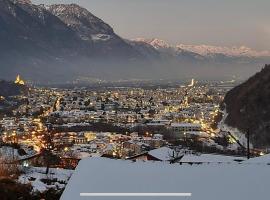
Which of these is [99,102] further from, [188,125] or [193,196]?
[193,196]

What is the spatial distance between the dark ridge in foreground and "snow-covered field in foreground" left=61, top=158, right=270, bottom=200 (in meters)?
44.0

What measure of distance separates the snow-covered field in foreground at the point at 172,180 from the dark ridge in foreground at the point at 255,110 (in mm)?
43968

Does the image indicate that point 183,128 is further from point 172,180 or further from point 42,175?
point 172,180

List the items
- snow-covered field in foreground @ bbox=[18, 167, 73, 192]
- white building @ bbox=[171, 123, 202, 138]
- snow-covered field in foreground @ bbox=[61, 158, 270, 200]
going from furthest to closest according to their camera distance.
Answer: white building @ bbox=[171, 123, 202, 138] → snow-covered field in foreground @ bbox=[18, 167, 73, 192] → snow-covered field in foreground @ bbox=[61, 158, 270, 200]

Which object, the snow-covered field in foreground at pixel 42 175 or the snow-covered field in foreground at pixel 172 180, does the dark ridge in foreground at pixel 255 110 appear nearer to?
the snow-covered field in foreground at pixel 42 175

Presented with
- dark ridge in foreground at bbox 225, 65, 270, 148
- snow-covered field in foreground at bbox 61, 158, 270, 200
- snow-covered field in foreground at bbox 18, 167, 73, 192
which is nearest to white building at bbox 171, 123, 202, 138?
dark ridge in foreground at bbox 225, 65, 270, 148

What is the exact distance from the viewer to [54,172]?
26734 millimetres

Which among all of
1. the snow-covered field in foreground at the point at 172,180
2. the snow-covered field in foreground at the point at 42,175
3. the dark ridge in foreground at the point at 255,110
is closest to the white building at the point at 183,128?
the dark ridge in foreground at the point at 255,110

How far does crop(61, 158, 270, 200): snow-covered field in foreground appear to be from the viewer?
10.2m

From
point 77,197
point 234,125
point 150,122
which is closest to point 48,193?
point 77,197

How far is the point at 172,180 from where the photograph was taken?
1090 cm

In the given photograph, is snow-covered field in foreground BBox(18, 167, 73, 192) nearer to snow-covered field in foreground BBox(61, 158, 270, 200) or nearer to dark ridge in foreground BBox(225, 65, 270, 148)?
snow-covered field in foreground BBox(61, 158, 270, 200)

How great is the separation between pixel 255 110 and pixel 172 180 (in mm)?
54712

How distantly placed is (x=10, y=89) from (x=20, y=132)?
296 ft
